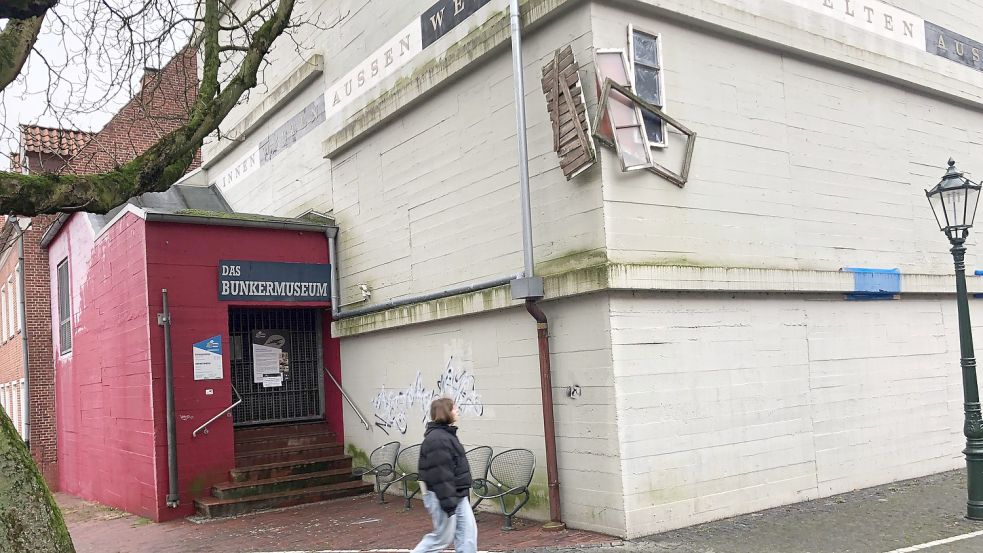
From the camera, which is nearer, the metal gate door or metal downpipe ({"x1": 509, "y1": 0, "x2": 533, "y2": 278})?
metal downpipe ({"x1": 509, "y1": 0, "x2": 533, "y2": 278})

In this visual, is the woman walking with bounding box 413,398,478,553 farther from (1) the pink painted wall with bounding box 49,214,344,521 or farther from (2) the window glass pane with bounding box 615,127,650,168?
(1) the pink painted wall with bounding box 49,214,344,521

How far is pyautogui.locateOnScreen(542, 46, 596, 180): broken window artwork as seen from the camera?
29.0ft

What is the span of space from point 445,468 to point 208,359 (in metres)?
6.63

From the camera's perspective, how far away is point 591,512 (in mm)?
8805

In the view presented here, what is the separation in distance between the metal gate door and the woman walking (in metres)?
7.17

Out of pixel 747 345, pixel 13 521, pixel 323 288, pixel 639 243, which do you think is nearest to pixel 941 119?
pixel 747 345

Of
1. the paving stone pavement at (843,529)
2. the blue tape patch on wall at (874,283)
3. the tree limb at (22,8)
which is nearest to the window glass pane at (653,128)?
the blue tape patch on wall at (874,283)

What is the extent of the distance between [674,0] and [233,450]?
27.9ft

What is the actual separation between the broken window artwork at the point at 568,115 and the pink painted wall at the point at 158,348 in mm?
5834

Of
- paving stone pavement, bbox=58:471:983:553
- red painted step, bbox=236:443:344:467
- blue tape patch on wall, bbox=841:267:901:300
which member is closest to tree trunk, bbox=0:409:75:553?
paving stone pavement, bbox=58:471:983:553

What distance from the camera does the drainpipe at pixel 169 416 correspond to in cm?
1156

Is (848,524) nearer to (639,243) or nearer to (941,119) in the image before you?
(639,243)

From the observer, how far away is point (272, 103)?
16328mm

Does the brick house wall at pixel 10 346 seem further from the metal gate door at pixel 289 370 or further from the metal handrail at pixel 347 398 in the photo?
the metal handrail at pixel 347 398
